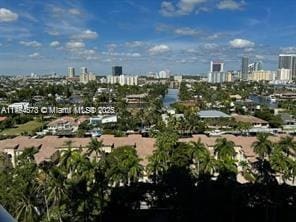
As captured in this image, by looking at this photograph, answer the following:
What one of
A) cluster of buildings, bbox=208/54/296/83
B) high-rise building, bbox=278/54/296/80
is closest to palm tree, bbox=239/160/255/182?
cluster of buildings, bbox=208/54/296/83

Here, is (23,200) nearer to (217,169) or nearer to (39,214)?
(39,214)

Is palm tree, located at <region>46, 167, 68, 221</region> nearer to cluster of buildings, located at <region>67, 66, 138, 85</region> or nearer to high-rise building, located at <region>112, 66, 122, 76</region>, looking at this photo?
cluster of buildings, located at <region>67, 66, 138, 85</region>

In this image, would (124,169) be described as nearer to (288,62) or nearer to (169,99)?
(169,99)

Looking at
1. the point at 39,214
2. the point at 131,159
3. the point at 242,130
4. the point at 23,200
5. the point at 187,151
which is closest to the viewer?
the point at 23,200

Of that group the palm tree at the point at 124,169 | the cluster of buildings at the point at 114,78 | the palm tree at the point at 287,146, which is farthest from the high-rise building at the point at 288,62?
the palm tree at the point at 124,169

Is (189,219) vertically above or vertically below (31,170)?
below

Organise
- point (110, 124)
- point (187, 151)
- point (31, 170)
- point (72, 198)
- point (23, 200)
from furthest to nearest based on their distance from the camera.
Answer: point (110, 124), point (187, 151), point (31, 170), point (72, 198), point (23, 200)

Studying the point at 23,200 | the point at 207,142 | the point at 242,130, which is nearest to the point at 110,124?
the point at 242,130

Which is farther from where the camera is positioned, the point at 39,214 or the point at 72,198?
the point at 72,198
